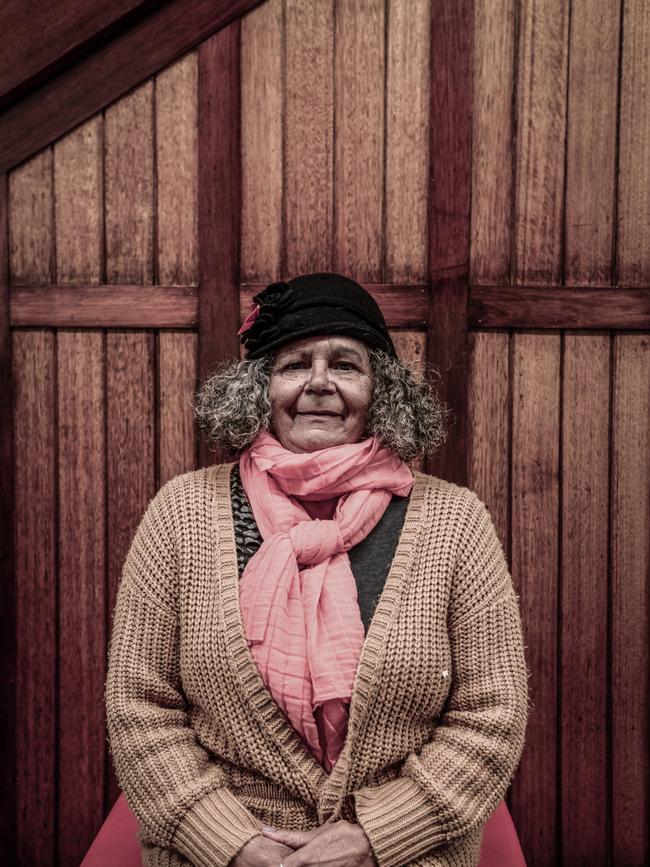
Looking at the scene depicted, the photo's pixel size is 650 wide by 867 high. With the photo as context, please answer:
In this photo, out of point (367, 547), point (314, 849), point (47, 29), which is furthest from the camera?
point (47, 29)

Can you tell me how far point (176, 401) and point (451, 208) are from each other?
3.37 feet

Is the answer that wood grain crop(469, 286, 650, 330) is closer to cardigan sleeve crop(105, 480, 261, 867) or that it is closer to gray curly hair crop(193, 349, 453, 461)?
gray curly hair crop(193, 349, 453, 461)

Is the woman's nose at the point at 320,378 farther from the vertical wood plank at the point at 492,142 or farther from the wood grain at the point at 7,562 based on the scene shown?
the wood grain at the point at 7,562

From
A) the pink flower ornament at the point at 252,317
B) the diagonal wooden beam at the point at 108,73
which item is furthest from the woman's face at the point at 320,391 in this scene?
the diagonal wooden beam at the point at 108,73

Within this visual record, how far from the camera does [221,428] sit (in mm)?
1676

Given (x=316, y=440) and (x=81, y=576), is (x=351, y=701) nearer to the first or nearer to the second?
(x=316, y=440)

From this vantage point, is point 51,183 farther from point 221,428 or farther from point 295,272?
point 221,428

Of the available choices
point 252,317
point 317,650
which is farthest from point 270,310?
point 317,650

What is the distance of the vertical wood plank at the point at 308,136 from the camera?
2066 millimetres

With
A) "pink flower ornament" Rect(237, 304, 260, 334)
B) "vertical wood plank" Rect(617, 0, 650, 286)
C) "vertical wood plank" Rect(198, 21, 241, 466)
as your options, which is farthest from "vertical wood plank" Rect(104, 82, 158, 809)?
"vertical wood plank" Rect(617, 0, 650, 286)

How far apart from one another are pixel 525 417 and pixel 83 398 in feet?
4.48

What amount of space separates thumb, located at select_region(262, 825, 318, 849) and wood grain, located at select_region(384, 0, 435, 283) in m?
1.49

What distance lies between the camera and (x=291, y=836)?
1.38 meters

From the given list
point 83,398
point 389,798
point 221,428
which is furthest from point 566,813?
point 83,398
